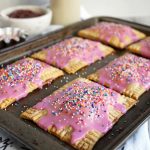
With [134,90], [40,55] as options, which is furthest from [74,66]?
[134,90]

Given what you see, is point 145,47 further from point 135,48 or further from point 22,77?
point 22,77

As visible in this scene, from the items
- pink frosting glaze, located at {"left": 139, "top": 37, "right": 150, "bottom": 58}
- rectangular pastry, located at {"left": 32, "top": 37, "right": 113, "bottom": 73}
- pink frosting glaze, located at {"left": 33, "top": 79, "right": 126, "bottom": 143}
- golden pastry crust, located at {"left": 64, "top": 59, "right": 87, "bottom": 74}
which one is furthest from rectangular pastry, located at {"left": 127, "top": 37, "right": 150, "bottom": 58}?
pink frosting glaze, located at {"left": 33, "top": 79, "right": 126, "bottom": 143}

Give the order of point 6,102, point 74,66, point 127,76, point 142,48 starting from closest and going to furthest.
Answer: point 6,102
point 127,76
point 74,66
point 142,48

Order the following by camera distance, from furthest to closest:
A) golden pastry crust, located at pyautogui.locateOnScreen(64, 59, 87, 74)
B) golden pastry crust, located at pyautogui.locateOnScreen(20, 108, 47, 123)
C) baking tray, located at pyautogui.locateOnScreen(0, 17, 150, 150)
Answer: golden pastry crust, located at pyautogui.locateOnScreen(64, 59, 87, 74), golden pastry crust, located at pyautogui.locateOnScreen(20, 108, 47, 123), baking tray, located at pyautogui.locateOnScreen(0, 17, 150, 150)

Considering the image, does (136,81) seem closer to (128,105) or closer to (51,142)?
(128,105)

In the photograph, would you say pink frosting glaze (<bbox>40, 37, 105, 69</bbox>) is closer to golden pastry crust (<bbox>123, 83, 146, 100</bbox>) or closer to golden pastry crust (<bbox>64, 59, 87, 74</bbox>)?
golden pastry crust (<bbox>64, 59, 87, 74</bbox>)

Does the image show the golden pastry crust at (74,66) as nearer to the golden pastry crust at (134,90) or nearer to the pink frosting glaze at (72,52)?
the pink frosting glaze at (72,52)

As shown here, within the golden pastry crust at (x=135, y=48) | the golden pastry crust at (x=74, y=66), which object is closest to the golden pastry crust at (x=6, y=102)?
the golden pastry crust at (x=74, y=66)
